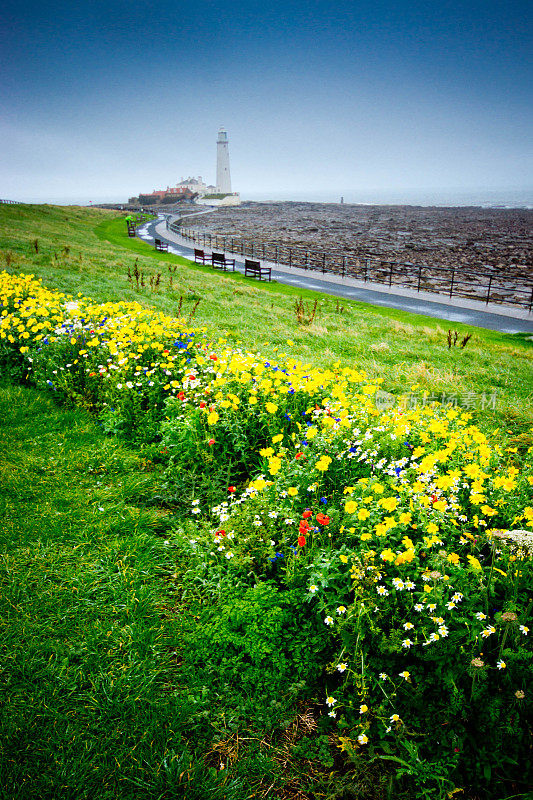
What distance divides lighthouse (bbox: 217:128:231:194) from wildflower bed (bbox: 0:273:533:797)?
554 ft

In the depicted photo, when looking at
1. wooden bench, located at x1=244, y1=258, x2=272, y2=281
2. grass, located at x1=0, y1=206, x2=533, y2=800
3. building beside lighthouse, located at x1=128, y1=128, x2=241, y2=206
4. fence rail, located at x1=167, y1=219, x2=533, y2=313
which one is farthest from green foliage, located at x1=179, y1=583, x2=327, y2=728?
building beside lighthouse, located at x1=128, y1=128, x2=241, y2=206

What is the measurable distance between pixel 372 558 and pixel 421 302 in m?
18.3

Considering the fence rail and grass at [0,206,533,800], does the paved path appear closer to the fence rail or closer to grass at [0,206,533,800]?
the fence rail

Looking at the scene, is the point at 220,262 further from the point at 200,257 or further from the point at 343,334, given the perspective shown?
the point at 343,334

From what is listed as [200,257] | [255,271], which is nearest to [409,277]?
[255,271]

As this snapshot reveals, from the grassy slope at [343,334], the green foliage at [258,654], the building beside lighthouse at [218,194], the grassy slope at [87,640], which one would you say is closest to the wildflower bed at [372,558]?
the green foliage at [258,654]

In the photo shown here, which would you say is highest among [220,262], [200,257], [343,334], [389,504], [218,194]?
[218,194]

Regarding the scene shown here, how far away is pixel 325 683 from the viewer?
2.61 metres

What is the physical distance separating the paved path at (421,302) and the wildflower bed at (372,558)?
12307 millimetres

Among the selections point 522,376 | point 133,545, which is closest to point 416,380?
point 522,376

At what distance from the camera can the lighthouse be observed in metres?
150

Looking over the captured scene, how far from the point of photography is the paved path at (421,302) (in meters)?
16.0

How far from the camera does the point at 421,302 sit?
19.2 metres

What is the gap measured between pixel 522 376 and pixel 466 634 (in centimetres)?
806
